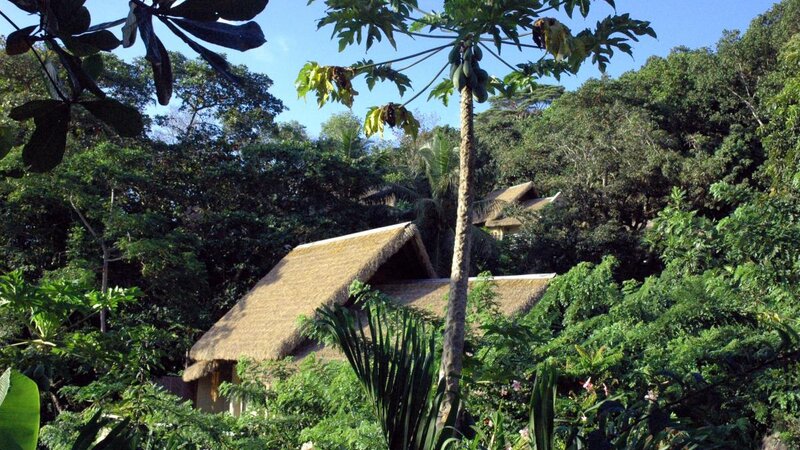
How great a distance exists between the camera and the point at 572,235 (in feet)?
54.3

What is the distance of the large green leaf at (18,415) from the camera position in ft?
3.42

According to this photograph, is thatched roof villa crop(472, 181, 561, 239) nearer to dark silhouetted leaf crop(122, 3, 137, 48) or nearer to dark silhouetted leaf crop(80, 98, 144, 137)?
dark silhouetted leaf crop(80, 98, 144, 137)

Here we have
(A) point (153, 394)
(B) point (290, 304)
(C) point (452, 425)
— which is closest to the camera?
(C) point (452, 425)

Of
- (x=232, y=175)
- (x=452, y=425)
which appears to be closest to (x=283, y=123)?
(x=232, y=175)

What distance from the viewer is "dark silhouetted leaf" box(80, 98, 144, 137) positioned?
4.33 feet

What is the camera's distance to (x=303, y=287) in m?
9.30

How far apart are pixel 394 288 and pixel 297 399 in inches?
172

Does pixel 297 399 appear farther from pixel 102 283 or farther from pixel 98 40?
pixel 102 283

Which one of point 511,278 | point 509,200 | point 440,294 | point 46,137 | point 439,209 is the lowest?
point 440,294

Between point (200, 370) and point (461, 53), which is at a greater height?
point (461, 53)

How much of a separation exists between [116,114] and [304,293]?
779 centimetres

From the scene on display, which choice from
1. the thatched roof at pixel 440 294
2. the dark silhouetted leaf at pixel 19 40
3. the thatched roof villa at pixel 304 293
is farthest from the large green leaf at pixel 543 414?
the thatched roof villa at pixel 304 293

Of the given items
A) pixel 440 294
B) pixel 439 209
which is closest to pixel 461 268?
pixel 440 294

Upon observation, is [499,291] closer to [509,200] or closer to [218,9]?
[218,9]
